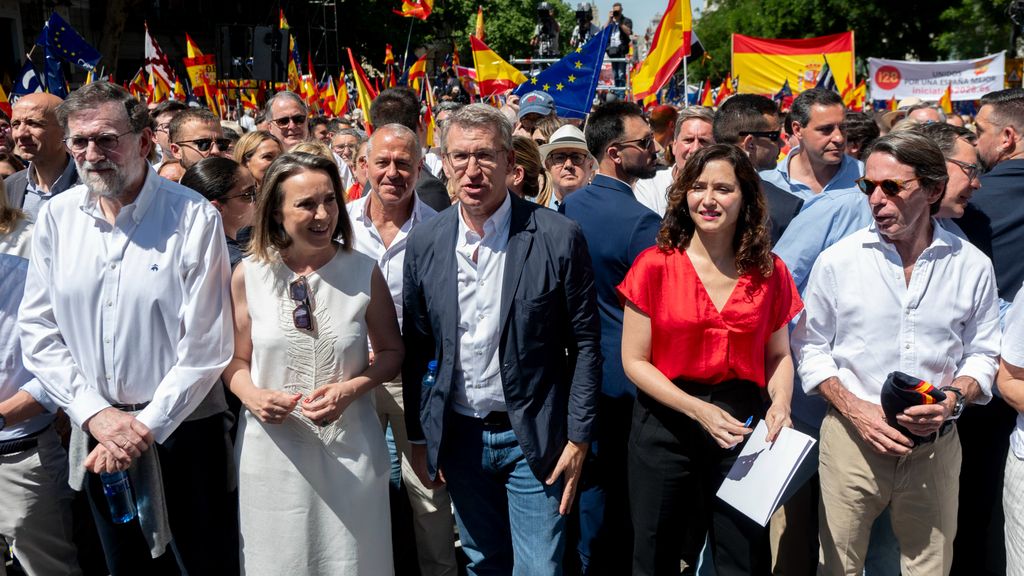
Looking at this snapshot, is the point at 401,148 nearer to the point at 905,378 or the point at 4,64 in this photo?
the point at 905,378

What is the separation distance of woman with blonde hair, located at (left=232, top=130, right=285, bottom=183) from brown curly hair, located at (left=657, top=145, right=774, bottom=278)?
8.91ft

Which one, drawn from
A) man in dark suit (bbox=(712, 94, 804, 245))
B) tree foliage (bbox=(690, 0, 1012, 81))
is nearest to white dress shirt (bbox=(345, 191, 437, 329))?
man in dark suit (bbox=(712, 94, 804, 245))

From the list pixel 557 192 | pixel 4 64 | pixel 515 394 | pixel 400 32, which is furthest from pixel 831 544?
pixel 400 32

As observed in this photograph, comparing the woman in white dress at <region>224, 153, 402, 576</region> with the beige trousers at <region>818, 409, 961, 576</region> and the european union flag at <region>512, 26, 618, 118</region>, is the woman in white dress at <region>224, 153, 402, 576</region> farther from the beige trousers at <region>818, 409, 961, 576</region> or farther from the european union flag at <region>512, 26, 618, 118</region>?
the european union flag at <region>512, 26, 618, 118</region>

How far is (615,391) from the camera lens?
3533 millimetres

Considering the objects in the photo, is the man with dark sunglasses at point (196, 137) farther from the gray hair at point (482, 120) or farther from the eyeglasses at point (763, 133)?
the eyeglasses at point (763, 133)

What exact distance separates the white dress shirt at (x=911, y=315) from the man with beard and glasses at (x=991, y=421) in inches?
27.1

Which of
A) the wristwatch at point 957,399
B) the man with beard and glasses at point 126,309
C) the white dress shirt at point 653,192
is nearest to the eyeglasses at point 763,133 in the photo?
the white dress shirt at point 653,192

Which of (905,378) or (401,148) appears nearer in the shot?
(905,378)

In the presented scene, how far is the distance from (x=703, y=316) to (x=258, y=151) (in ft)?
10.1

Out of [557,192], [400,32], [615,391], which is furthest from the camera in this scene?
[400,32]

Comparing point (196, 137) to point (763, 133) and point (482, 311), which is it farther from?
point (763, 133)

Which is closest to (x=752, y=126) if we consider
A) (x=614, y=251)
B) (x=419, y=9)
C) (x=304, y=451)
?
(x=614, y=251)

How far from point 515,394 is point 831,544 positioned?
51.1 inches
